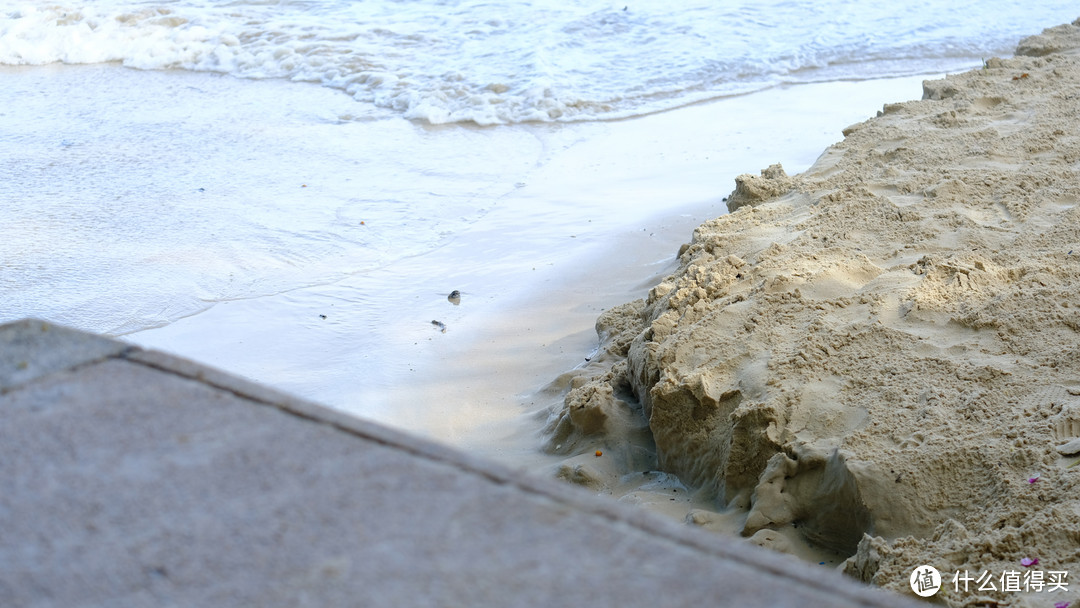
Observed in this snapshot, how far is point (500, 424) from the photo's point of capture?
336 cm

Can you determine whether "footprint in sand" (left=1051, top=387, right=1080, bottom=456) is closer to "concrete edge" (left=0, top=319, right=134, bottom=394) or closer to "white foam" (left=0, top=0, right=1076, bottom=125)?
"concrete edge" (left=0, top=319, right=134, bottom=394)

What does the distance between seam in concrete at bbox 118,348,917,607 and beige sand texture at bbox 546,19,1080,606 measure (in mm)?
1136

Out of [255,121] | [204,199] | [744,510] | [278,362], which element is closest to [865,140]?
[744,510]

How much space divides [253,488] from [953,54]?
8627mm

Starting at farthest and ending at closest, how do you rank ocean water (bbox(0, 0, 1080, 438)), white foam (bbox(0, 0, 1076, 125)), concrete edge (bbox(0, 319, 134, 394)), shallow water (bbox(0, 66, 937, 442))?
white foam (bbox(0, 0, 1076, 125)) < ocean water (bbox(0, 0, 1080, 438)) < shallow water (bbox(0, 66, 937, 442)) < concrete edge (bbox(0, 319, 134, 394))

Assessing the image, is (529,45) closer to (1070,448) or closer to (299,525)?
(1070,448)

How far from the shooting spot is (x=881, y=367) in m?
2.66

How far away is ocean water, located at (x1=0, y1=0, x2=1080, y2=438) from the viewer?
13.5 feet

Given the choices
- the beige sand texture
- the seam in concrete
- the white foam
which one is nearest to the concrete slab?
the seam in concrete

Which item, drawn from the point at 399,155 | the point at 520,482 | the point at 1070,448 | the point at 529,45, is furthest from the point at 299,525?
the point at 529,45

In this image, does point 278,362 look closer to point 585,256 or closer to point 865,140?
point 585,256

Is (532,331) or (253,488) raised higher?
(253,488)

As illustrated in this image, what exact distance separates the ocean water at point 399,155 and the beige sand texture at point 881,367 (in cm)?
70

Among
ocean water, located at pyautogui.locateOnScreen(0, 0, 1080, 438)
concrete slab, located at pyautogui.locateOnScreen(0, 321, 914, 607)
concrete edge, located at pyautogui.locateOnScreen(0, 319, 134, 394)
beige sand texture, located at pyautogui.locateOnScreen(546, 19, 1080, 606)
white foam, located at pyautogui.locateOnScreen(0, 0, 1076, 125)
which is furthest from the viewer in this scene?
white foam, located at pyautogui.locateOnScreen(0, 0, 1076, 125)
